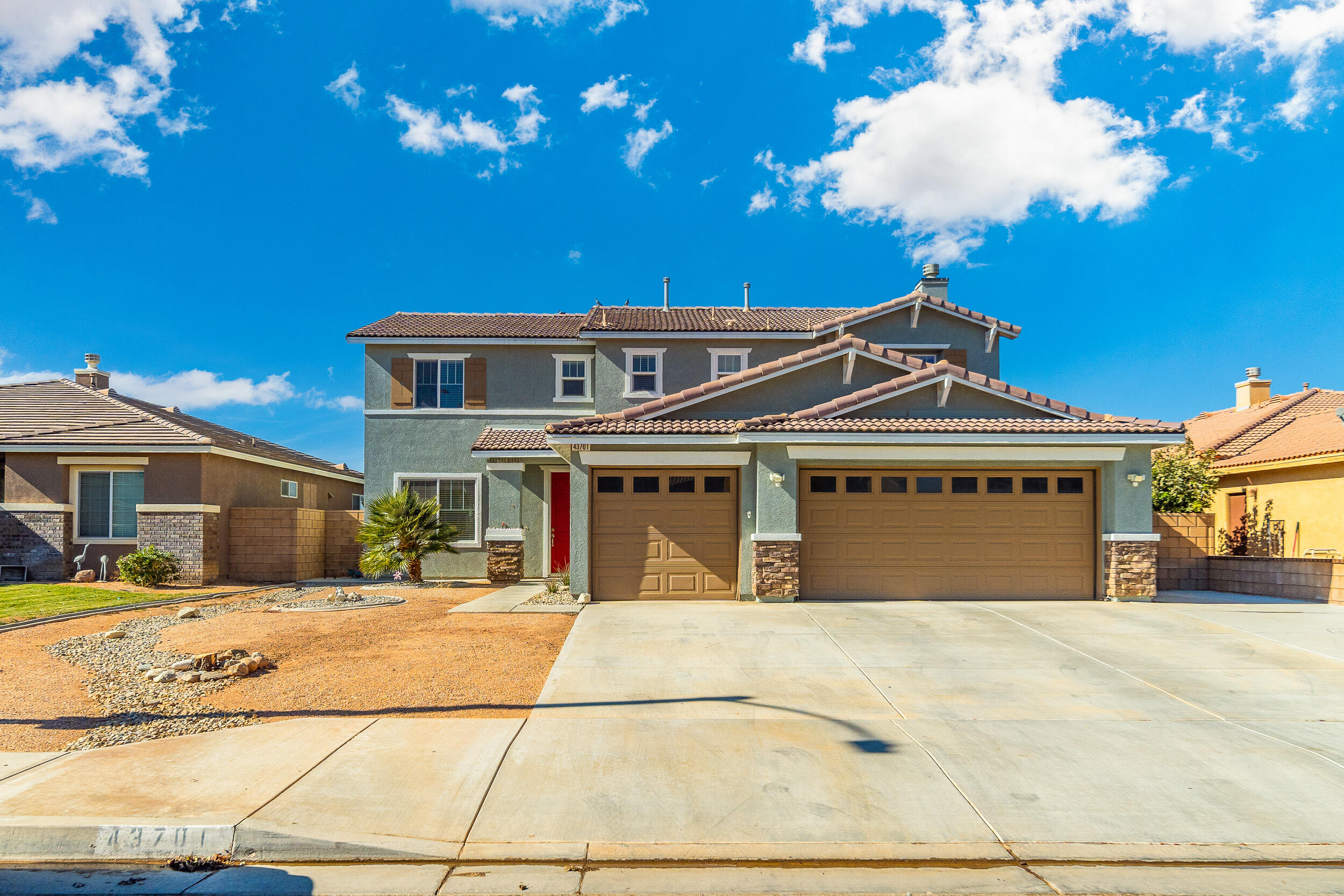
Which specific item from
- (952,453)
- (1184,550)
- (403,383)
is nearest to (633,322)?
(403,383)

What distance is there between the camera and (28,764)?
6121 millimetres

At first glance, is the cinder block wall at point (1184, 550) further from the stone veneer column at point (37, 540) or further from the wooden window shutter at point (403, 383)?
the stone veneer column at point (37, 540)

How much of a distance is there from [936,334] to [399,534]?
45.1 feet

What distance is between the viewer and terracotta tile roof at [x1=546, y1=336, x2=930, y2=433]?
14.7 metres

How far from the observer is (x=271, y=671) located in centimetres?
900

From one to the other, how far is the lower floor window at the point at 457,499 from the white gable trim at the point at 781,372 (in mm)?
6920

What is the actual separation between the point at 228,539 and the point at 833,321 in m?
15.2

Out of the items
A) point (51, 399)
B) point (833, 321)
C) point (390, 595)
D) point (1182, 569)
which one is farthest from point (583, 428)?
point (51, 399)

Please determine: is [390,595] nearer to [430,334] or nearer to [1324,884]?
[430,334]

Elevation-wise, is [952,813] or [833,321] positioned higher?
[833,321]

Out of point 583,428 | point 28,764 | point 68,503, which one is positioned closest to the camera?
point 28,764

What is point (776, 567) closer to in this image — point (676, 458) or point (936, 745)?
point (676, 458)

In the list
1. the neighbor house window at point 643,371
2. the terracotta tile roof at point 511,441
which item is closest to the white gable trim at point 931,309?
the neighbor house window at point 643,371

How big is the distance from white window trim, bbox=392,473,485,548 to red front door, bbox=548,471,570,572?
83.2 inches
